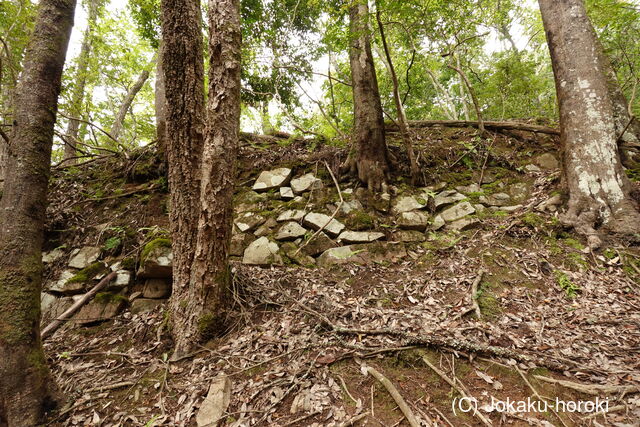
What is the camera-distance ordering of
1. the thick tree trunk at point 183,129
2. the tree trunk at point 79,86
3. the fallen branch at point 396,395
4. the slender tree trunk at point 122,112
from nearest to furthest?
the fallen branch at point 396,395 < the thick tree trunk at point 183,129 < the tree trunk at point 79,86 < the slender tree trunk at point 122,112

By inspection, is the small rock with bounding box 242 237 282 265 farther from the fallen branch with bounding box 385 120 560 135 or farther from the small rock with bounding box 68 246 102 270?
the fallen branch with bounding box 385 120 560 135

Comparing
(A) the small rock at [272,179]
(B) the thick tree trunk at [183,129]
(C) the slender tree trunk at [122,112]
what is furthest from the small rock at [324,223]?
(C) the slender tree trunk at [122,112]

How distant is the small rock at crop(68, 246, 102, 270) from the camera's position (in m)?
4.47

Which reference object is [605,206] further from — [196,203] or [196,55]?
[196,55]

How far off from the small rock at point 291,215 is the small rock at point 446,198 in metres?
2.61

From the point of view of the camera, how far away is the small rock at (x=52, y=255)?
181 inches

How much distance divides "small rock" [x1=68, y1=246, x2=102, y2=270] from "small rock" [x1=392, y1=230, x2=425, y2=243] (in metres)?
5.20

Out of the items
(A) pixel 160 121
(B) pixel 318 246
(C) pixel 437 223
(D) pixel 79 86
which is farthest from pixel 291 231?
(D) pixel 79 86

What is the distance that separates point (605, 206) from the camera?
3891mm

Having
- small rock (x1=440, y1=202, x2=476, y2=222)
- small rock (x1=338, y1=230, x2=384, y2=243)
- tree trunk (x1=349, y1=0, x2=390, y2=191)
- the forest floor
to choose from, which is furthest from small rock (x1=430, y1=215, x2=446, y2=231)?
tree trunk (x1=349, y1=0, x2=390, y2=191)

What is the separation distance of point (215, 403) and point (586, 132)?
6.19m

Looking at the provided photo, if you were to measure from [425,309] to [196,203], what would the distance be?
309 centimetres

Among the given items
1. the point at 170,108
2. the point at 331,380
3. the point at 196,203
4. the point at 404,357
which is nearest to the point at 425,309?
the point at 404,357

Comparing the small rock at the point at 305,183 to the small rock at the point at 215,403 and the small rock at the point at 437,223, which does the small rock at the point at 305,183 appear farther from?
the small rock at the point at 215,403
